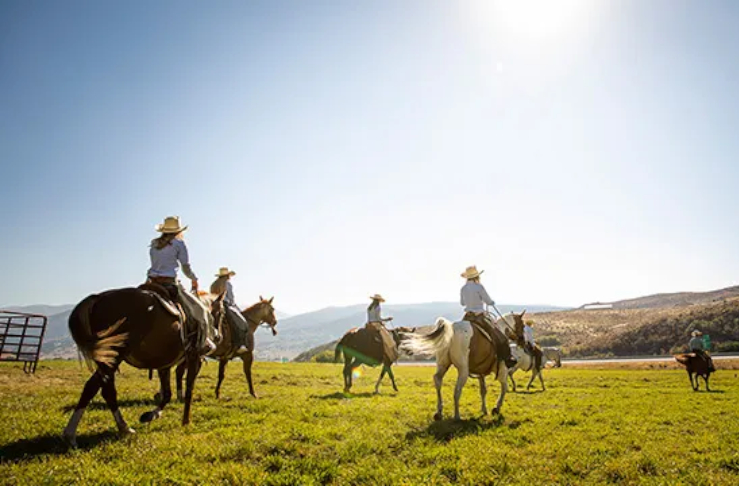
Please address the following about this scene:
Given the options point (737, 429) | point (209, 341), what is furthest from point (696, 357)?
point (209, 341)

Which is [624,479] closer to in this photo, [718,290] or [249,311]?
[249,311]

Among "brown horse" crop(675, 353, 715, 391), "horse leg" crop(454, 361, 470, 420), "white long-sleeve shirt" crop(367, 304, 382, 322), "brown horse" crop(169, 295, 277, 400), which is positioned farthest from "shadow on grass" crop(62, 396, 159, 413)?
"brown horse" crop(675, 353, 715, 391)

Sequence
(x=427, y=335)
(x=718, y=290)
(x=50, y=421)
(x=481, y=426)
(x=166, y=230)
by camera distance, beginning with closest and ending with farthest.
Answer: (x=50, y=421) < (x=166, y=230) < (x=481, y=426) < (x=427, y=335) < (x=718, y=290)

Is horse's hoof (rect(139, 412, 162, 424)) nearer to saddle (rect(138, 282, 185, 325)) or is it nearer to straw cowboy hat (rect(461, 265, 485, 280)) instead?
saddle (rect(138, 282, 185, 325))

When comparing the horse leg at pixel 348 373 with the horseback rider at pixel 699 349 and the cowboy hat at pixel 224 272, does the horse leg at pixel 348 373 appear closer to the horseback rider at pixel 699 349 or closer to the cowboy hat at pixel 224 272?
the cowboy hat at pixel 224 272

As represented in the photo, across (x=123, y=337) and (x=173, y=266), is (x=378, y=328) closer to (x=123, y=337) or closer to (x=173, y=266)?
(x=173, y=266)

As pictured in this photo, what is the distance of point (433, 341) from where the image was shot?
11070mm

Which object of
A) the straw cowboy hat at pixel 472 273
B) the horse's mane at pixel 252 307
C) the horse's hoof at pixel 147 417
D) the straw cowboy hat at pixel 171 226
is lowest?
the horse's hoof at pixel 147 417

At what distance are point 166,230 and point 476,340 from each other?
8.39 metres

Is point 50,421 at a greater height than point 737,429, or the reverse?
point 50,421

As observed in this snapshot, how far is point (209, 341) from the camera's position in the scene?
32.0 ft

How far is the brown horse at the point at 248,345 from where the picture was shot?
12.2 meters

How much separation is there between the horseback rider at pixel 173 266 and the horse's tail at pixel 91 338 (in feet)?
5.33

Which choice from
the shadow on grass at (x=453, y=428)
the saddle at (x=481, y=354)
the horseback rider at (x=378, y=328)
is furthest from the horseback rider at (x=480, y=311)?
the horseback rider at (x=378, y=328)
